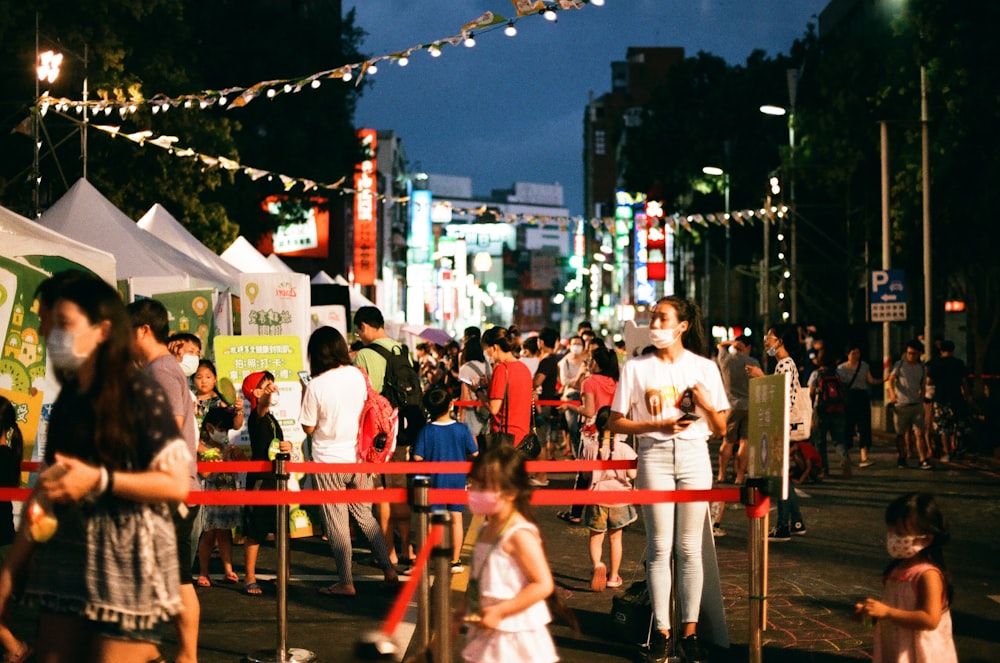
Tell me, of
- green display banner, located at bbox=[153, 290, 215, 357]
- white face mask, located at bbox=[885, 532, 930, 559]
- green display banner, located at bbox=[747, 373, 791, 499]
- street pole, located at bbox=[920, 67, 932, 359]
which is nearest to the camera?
white face mask, located at bbox=[885, 532, 930, 559]

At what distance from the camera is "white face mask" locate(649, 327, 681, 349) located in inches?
287

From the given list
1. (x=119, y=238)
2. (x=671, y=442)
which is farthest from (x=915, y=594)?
(x=119, y=238)

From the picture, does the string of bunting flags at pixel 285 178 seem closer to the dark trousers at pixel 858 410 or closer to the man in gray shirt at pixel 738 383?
the man in gray shirt at pixel 738 383

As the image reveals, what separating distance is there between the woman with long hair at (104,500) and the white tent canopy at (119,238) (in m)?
10.9

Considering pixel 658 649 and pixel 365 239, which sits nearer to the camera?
pixel 658 649

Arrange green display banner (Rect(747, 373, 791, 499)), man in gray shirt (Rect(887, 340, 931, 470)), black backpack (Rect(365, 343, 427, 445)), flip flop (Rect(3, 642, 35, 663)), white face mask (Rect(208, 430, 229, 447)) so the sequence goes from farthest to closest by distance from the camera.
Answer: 1. man in gray shirt (Rect(887, 340, 931, 470))
2. black backpack (Rect(365, 343, 427, 445))
3. white face mask (Rect(208, 430, 229, 447))
4. flip flop (Rect(3, 642, 35, 663))
5. green display banner (Rect(747, 373, 791, 499))

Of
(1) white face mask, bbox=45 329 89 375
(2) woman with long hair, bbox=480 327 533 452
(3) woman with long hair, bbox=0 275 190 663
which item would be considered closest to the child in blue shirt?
(2) woman with long hair, bbox=480 327 533 452

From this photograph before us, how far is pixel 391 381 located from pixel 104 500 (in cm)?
780

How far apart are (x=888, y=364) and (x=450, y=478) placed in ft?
59.0

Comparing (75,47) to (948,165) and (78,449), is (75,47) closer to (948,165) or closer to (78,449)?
(948,165)

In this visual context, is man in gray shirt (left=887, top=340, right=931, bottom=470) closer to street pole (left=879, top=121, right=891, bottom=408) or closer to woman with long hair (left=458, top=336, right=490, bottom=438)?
woman with long hair (left=458, top=336, right=490, bottom=438)

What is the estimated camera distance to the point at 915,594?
5285 millimetres

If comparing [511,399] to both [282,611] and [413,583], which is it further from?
[413,583]

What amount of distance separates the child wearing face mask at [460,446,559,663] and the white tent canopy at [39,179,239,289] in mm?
10251
